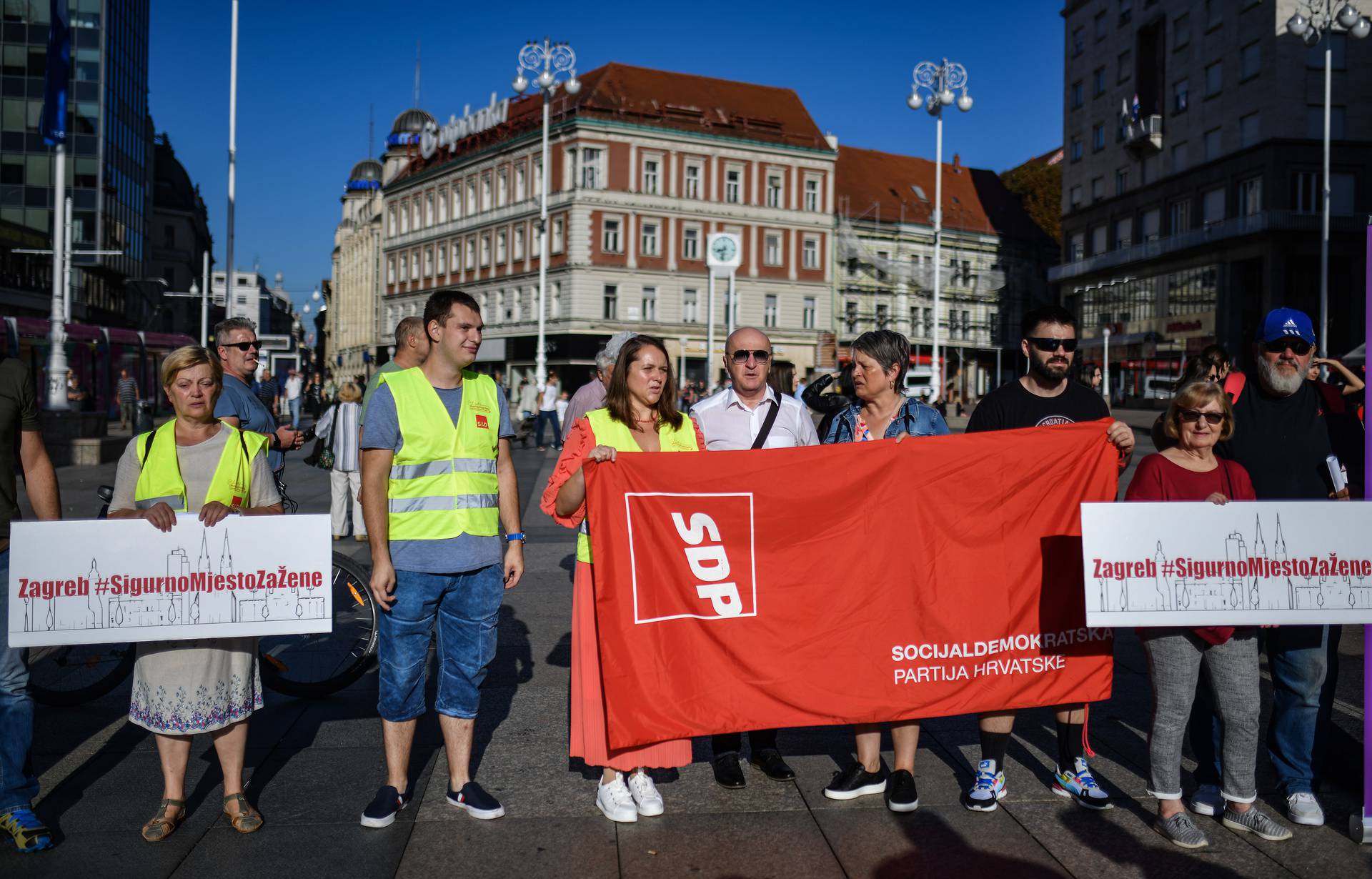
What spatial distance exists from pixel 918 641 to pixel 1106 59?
217ft

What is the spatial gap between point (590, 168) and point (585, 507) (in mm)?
61904

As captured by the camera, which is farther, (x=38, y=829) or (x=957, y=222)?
(x=957, y=222)

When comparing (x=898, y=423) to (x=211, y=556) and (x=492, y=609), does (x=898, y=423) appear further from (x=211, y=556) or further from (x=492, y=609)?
(x=211, y=556)

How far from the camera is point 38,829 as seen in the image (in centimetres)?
447

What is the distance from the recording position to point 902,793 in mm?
4898

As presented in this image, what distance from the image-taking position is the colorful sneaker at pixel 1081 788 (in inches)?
194

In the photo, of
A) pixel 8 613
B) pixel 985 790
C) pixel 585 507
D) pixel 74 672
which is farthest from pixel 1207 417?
pixel 74 672

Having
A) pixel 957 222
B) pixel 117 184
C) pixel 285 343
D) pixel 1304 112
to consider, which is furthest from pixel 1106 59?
pixel 117 184

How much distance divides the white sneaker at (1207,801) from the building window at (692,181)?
64.2 metres

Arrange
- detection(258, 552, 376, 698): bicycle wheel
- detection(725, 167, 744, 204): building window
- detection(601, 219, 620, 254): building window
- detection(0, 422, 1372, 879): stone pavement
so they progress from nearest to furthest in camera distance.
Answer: detection(0, 422, 1372, 879): stone pavement
detection(258, 552, 376, 698): bicycle wheel
detection(601, 219, 620, 254): building window
detection(725, 167, 744, 204): building window

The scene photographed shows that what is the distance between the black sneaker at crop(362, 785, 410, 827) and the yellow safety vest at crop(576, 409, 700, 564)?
115 cm

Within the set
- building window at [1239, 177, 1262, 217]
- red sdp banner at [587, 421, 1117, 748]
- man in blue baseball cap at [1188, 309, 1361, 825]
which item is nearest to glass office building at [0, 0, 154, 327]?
building window at [1239, 177, 1262, 217]

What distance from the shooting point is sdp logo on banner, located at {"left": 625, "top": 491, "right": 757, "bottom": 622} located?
4883 millimetres

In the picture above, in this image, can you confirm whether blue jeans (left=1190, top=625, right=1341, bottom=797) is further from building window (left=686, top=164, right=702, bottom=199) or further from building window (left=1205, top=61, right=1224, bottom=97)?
building window (left=686, top=164, right=702, bottom=199)
